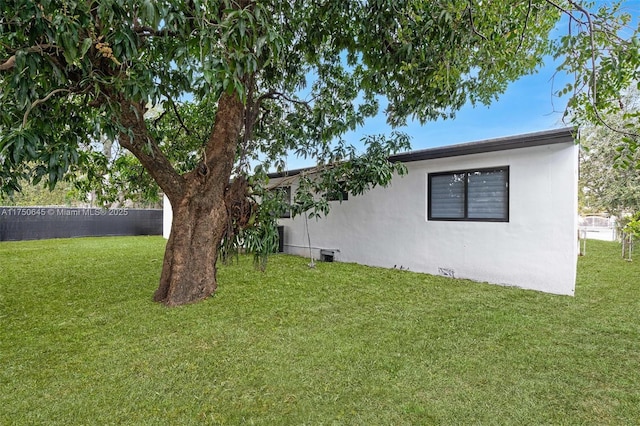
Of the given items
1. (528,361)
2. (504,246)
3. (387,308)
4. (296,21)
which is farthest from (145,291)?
(504,246)

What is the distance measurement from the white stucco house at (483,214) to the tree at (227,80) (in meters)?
1.15

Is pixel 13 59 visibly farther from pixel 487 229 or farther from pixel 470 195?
pixel 487 229

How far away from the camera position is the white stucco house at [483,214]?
18.2 feet

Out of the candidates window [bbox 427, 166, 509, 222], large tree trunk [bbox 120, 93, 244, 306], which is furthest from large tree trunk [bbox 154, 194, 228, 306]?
window [bbox 427, 166, 509, 222]

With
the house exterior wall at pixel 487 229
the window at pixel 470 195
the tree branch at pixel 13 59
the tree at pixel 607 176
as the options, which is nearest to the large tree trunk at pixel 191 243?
the tree branch at pixel 13 59

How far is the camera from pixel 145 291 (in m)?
5.72

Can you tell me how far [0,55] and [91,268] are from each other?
6058mm

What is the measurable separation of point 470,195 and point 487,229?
29.0 inches

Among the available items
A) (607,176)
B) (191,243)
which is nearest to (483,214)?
(191,243)

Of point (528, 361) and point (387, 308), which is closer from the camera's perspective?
point (528, 361)

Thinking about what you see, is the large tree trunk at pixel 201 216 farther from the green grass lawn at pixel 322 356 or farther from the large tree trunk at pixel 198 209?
the green grass lawn at pixel 322 356

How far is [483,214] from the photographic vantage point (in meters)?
6.49

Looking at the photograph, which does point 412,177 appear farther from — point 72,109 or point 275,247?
point 72,109

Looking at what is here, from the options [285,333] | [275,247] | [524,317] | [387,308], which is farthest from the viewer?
[275,247]
